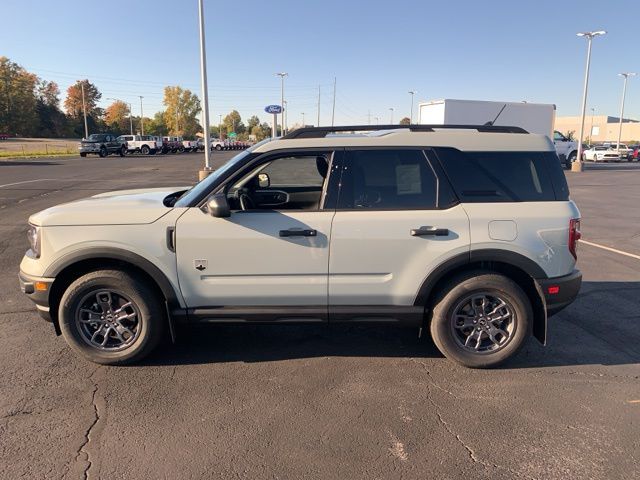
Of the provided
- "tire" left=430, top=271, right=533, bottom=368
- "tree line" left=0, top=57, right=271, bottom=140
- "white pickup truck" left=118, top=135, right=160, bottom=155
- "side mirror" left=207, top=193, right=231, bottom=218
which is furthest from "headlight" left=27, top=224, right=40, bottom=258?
"tree line" left=0, top=57, right=271, bottom=140

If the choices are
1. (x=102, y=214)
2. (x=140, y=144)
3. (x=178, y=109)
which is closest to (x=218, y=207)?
(x=102, y=214)

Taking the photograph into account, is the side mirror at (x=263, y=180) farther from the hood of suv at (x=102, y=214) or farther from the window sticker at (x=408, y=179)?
the window sticker at (x=408, y=179)

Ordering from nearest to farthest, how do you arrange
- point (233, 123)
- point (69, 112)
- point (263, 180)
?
point (263, 180) < point (69, 112) < point (233, 123)

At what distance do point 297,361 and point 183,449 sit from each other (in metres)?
1.35

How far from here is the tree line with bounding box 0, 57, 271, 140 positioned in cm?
9119

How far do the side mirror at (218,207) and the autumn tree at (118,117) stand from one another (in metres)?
124

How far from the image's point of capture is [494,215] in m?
3.78

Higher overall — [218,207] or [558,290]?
[218,207]

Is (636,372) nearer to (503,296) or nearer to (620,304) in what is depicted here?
(503,296)

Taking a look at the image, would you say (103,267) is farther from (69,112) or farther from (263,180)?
(69,112)

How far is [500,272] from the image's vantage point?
12.9 feet

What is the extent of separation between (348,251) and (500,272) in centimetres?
127

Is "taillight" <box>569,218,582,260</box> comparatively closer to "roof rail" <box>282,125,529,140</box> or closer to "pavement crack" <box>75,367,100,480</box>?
"roof rail" <box>282,125,529,140</box>

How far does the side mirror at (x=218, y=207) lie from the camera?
360cm
